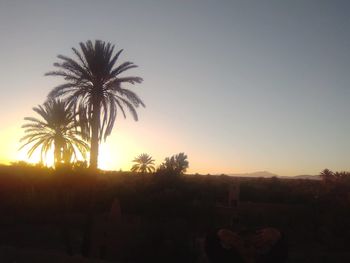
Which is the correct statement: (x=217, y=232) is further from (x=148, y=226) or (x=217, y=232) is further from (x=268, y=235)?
(x=148, y=226)

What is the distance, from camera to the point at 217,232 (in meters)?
7.64

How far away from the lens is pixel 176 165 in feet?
148

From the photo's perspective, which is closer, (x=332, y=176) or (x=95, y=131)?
(x=95, y=131)

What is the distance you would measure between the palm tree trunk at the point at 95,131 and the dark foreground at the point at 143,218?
1.49 m

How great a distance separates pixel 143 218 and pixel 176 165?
58.9ft

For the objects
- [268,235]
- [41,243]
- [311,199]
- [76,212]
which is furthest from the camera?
[311,199]

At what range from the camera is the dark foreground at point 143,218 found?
18.1m

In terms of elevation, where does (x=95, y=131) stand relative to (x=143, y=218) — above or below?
above

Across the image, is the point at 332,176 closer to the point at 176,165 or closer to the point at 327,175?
the point at 327,175

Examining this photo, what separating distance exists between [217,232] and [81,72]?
22.1 metres

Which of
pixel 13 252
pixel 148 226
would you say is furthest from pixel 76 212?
pixel 13 252

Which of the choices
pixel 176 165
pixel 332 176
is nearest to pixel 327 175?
pixel 332 176

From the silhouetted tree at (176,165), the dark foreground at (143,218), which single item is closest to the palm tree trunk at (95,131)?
the dark foreground at (143,218)

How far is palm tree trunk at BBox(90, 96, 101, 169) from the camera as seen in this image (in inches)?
1125
